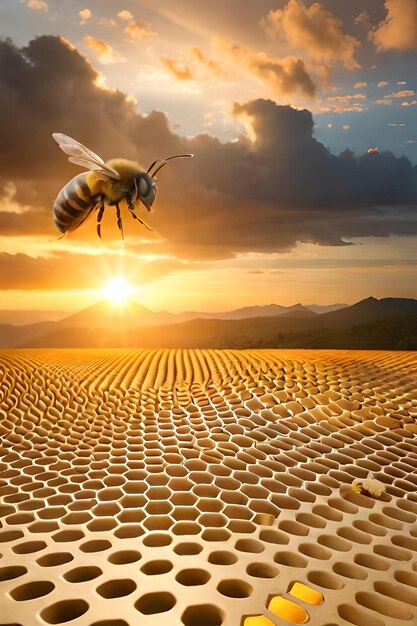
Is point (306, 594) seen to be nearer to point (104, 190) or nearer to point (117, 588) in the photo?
point (117, 588)

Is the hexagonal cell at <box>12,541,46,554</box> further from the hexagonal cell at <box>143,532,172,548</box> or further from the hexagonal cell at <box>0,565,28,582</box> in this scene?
the hexagonal cell at <box>143,532,172,548</box>

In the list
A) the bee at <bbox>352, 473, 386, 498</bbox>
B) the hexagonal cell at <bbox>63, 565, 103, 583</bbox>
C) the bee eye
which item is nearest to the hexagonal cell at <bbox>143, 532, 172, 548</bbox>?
the hexagonal cell at <bbox>63, 565, 103, 583</bbox>

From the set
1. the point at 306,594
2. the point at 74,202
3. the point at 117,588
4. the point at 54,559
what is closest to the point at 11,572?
the point at 54,559

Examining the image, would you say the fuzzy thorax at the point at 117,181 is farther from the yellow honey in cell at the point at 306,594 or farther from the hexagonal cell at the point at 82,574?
the yellow honey in cell at the point at 306,594

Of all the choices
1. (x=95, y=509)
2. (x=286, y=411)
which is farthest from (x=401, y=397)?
(x=95, y=509)

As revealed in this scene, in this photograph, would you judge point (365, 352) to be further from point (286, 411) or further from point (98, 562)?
point (98, 562)
